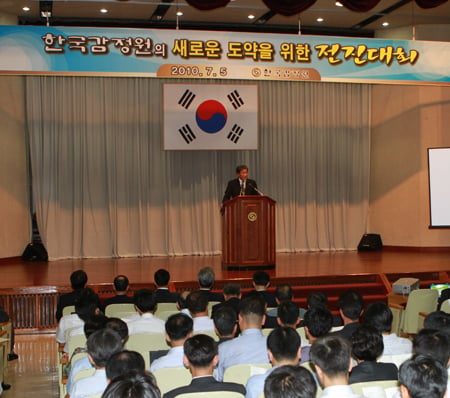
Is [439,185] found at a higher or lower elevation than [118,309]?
higher

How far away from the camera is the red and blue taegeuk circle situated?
10.5 m

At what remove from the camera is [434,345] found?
9.43 feet

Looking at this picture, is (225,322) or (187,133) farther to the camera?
(187,133)

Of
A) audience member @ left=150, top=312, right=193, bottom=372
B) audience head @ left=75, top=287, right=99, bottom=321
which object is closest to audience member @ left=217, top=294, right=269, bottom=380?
audience member @ left=150, top=312, right=193, bottom=372

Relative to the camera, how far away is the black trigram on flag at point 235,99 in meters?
10.6

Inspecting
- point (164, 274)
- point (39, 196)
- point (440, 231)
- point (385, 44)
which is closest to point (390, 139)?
point (440, 231)

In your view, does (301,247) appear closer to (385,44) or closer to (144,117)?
(144,117)

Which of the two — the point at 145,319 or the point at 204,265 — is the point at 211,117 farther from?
the point at 145,319

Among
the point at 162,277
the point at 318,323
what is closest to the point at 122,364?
the point at 318,323

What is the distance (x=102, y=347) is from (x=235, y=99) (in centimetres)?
800

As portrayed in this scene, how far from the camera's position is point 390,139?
1158 cm

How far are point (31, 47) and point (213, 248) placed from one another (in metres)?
4.99

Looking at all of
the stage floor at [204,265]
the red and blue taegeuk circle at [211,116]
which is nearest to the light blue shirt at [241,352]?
the stage floor at [204,265]

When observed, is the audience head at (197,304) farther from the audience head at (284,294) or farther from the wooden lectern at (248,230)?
the wooden lectern at (248,230)
